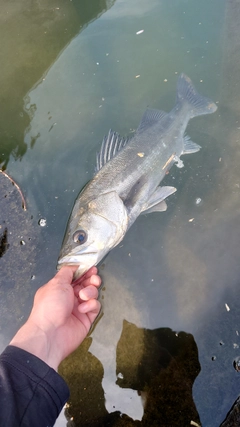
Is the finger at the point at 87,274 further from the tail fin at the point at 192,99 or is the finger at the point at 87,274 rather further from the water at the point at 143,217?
the tail fin at the point at 192,99

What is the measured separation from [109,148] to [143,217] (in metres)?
0.73

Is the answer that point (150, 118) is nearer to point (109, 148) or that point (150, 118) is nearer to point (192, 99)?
point (192, 99)

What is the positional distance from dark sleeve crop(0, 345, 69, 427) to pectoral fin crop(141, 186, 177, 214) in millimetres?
1577

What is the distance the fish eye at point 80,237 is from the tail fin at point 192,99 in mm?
1833

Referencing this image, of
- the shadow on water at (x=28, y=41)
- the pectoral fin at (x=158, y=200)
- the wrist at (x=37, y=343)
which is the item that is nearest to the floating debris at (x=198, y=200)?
the pectoral fin at (x=158, y=200)

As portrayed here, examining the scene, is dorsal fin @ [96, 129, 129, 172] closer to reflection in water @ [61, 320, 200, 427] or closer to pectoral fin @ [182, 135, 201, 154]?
pectoral fin @ [182, 135, 201, 154]

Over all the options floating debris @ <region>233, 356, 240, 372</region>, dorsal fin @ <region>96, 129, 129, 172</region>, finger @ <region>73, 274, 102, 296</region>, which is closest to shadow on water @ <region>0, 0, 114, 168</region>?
dorsal fin @ <region>96, 129, 129, 172</region>

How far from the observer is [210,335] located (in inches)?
107

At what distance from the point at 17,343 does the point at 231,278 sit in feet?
5.88

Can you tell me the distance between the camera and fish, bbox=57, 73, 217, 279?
2.53m

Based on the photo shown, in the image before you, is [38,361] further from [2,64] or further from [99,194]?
[2,64]

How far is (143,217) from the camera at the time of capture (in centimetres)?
326

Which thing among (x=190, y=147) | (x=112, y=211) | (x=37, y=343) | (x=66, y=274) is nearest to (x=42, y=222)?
(x=112, y=211)

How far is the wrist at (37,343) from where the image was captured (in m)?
2.05
